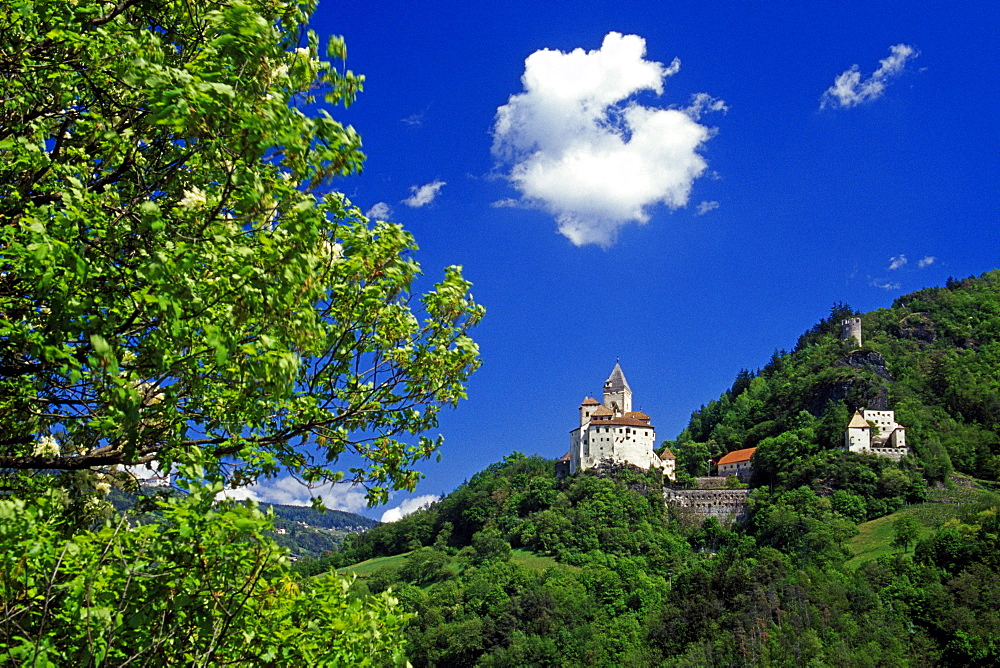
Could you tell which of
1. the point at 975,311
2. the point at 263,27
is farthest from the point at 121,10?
the point at 975,311

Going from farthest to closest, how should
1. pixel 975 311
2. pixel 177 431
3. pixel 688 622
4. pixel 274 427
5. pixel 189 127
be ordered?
pixel 975 311 < pixel 688 622 < pixel 274 427 < pixel 177 431 < pixel 189 127

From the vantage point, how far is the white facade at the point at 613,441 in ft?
291

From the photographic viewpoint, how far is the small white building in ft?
264

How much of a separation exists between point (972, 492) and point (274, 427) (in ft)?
271

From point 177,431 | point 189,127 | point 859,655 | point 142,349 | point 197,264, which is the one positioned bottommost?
point 859,655

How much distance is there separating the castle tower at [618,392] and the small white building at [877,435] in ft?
98.3

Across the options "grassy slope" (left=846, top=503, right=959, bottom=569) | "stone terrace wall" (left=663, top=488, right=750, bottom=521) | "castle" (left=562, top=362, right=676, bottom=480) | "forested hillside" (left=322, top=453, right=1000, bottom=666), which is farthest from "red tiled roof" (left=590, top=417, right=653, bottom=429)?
"grassy slope" (left=846, top=503, right=959, bottom=569)

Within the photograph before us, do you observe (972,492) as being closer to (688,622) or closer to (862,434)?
(862,434)

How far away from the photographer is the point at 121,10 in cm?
568

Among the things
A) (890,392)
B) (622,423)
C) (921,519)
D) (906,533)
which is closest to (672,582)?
(906,533)

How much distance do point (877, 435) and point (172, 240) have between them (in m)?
91.4

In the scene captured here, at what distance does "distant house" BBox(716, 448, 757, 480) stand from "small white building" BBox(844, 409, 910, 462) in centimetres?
1243

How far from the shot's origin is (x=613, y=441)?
89125mm

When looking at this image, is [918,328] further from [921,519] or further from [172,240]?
[172,240]
